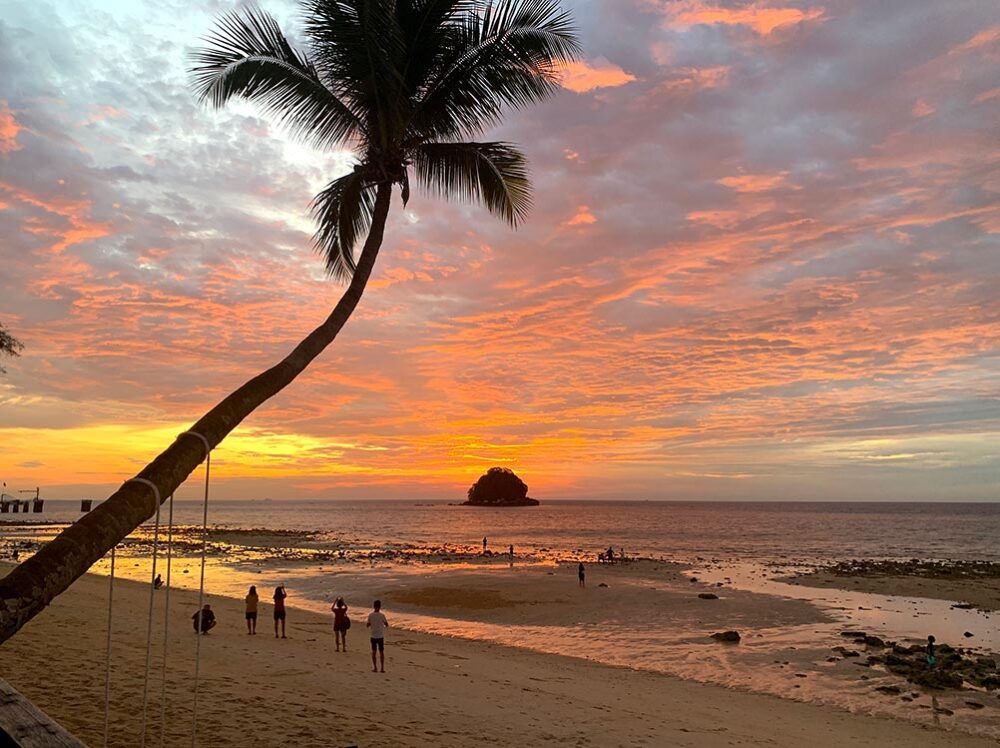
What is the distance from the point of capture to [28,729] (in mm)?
2662

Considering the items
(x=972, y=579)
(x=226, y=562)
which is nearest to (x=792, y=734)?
(x=972, y=579)

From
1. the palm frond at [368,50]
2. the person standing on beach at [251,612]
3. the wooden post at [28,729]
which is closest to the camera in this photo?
the wooden post at [28,729]

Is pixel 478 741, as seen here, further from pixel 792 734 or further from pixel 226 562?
pixel 226 562

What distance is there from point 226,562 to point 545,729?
44.4 m

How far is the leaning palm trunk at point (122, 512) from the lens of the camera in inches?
152

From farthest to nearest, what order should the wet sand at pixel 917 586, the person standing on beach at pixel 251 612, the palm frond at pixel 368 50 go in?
the wet sand at pixel 917 586
the person standing on beach at pixel 251 612
the palm frond at pixel 368 50

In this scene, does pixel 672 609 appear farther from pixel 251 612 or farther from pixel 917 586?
pixel 917 586

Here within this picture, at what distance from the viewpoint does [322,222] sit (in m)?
9.21

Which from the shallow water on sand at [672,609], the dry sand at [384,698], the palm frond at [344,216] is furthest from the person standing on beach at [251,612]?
the palm frond at [344,216]

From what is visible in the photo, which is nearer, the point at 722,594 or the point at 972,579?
the point at 722,594

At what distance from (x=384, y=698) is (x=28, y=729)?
10.7m

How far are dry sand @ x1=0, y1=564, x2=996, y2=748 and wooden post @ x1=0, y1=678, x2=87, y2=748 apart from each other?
21.7 ft

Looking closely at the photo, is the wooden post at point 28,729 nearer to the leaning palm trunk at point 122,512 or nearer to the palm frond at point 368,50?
the leaning palm trunk at point 122,512

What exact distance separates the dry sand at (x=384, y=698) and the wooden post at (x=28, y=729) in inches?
261
